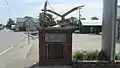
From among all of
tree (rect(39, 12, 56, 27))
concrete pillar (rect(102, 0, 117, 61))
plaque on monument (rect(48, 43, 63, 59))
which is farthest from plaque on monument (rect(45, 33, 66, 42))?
concrete pillar (rect(102, 0, 117, 61))

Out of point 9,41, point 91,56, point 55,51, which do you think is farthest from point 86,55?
point 9,41

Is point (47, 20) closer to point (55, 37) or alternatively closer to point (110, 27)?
point (55, 37)

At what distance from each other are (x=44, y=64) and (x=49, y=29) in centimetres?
137

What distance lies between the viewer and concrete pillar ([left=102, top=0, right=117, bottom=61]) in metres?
11.4

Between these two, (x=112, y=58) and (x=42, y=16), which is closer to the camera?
(x=112, y=58)

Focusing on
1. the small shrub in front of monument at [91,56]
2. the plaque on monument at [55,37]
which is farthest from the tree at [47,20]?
the small shrub in front of monument at [91,56]

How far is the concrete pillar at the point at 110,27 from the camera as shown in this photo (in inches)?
448

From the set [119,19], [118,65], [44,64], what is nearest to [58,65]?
[44,64]

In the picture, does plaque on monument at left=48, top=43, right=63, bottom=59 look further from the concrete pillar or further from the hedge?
the concrete pillar

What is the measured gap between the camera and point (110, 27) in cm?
1166

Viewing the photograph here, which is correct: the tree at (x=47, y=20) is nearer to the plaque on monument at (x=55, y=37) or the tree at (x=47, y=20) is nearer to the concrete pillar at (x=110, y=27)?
the plaque on monument at (x=55, y=37)

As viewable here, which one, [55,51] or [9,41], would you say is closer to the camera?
[55,51]

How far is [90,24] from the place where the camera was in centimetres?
6512

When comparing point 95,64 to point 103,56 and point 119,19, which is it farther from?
point 119,19
